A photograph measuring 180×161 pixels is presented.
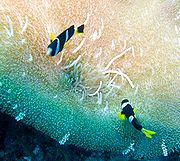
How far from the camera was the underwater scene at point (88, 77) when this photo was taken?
5.59 ft

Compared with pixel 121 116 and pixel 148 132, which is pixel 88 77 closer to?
pixel 121 116

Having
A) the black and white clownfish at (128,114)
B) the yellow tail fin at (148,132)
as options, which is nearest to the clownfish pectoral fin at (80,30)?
the black and white clownfish at (128,114)

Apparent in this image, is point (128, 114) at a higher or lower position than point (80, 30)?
lower

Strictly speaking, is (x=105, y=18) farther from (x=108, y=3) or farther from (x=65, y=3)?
(x=65, y=3)

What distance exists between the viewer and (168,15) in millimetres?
2191

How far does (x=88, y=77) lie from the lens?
1.88 meters

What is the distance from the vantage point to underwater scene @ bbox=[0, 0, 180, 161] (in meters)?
1.70

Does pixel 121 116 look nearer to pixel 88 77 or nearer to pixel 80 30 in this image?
pixel 88 77

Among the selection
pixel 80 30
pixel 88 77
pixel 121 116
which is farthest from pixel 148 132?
pixel 80 30

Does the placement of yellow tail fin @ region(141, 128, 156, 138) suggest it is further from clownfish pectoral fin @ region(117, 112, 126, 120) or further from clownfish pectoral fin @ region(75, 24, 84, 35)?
clownfish pectoral fin @ region(75, 24, 84, 35)

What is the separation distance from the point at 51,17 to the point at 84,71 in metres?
0.44

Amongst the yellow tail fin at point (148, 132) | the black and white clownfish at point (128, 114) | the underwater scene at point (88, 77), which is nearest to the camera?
the underwater scene at point (88, 77)

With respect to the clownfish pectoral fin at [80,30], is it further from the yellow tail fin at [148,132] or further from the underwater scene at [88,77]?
the yellow tail fin at [148,132]

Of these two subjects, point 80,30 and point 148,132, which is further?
point 148,132
